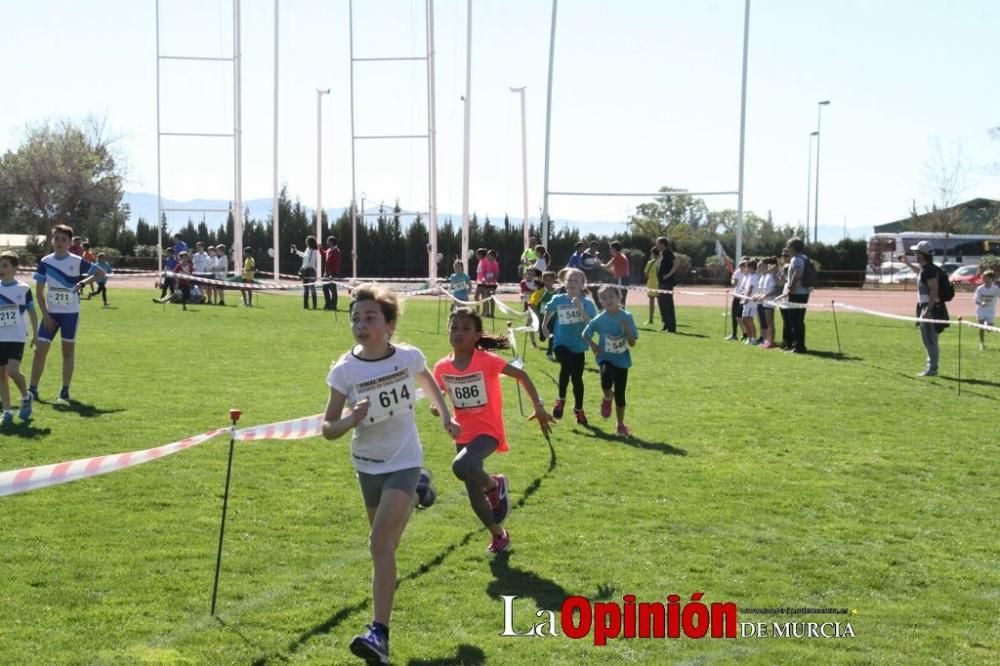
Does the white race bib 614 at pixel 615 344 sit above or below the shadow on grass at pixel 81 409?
above

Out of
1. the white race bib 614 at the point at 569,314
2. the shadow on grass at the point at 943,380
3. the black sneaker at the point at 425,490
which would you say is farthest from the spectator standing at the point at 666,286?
the black sneaker at the point at 425,490

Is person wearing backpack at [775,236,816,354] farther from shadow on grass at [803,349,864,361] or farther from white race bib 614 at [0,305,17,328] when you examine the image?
white race bib 614 at [0,305,17,328]

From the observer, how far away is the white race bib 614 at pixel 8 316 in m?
12.7

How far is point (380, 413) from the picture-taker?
646 centimetres

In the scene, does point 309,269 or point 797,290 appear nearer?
point 797,290

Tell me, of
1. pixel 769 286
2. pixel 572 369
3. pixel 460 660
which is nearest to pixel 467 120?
pixel 769 286

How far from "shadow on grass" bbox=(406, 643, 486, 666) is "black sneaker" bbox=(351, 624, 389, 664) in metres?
0.22

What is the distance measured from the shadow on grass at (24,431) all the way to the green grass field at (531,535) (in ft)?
0.20

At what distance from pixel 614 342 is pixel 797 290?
11.4 m

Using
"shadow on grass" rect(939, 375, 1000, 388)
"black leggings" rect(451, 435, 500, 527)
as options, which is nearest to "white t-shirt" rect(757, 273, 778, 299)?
"shadow on grass" rect(939, 375, 1000, 388)

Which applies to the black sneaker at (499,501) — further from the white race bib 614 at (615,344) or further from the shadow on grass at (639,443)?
the white race bib 614 at (615,344)

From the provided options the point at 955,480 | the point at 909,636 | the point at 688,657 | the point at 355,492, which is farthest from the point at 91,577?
the point at 955,480

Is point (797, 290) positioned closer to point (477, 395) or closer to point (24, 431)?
point (24, 431)

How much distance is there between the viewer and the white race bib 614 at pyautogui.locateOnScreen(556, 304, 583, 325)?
45.8 feet
